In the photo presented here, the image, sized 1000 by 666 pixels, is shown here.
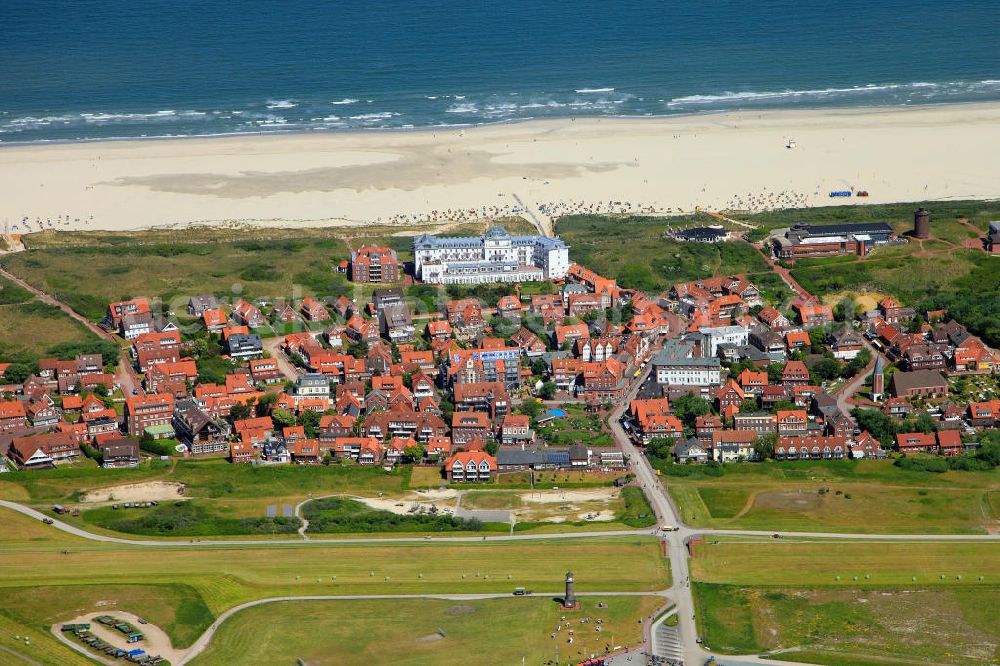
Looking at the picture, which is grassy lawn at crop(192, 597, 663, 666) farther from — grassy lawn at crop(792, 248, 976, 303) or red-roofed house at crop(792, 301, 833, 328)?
grassy lawn at crop(792, 248, 976, 303)

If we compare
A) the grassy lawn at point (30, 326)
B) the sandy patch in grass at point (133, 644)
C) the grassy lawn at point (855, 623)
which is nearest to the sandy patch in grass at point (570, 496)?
the grassy lawn at point (855, 623)

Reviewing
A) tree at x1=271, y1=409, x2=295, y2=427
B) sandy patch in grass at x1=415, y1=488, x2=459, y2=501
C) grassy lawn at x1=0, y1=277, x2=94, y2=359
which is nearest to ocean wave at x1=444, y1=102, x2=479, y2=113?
grassy lawn at x1=0, y1=277, x2=94, y2=359

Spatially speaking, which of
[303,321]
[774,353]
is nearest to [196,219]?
[303,321]

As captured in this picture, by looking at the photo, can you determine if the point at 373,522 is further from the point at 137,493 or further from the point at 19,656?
the point at 19,656

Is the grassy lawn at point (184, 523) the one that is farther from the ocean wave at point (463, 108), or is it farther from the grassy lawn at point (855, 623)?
the ocean wave at point (463, 108)

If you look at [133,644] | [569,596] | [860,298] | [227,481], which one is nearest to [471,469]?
[227,481]

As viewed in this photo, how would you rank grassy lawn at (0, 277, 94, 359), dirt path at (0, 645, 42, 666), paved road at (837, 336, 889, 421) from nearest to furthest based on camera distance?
dirt path at (0, 645, 42, 666), paved road at (837, 336, 889, 421), grassy lawn at (0, 277, 94, 359)
